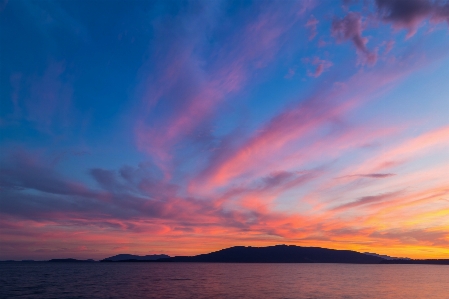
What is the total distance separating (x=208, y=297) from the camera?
73.3 meters

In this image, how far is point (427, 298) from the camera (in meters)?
80.2

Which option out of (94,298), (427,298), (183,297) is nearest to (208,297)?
(183,297)

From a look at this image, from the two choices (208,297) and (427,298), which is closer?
(208,297)

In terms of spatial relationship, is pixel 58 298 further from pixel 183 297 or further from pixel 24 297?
pixel 183 297

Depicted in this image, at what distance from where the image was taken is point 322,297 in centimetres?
7538

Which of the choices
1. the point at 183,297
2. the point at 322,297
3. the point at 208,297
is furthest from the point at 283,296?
the point at 183,297

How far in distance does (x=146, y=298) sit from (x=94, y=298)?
37.8ft

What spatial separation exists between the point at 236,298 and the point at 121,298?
25355mm

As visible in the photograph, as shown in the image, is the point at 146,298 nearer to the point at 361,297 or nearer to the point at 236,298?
the point at 236,298

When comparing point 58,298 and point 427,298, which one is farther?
point 427,298

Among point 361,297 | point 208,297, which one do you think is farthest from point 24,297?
point 361,297

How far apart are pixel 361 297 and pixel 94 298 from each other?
6043 cm

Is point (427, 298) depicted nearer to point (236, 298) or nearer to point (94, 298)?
point (236, 298)

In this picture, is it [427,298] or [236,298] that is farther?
[427,298]
